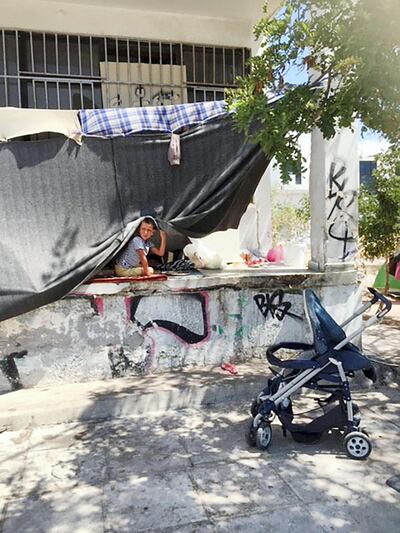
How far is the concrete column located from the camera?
5332 mm

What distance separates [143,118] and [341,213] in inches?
95.1

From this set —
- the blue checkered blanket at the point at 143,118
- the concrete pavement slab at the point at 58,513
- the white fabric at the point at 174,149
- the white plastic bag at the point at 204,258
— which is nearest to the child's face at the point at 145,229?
the white fabric at the point at 174,149

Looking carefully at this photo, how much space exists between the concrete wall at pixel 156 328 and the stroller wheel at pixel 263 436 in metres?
1.71

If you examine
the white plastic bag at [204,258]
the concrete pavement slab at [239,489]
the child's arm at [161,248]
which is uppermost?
the child's arm at [161,248]

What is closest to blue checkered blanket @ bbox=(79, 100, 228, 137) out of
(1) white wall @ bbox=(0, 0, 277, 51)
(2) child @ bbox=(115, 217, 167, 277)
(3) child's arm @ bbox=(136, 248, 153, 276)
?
(2) child @ bbox=(115, 217, 167, 277)

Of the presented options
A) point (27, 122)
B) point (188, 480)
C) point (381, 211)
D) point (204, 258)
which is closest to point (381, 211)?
point (381, 211)

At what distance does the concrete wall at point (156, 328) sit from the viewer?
4.82 metres

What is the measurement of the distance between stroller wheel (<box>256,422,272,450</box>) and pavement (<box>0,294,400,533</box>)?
2.6 inches

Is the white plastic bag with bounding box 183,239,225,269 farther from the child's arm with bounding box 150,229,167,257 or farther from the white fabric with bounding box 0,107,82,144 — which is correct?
the white fabric with bounding box 0,107,82,144

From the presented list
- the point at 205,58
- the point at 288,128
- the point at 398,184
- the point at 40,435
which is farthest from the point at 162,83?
the point at 40,435

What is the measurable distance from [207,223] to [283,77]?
2.19 m

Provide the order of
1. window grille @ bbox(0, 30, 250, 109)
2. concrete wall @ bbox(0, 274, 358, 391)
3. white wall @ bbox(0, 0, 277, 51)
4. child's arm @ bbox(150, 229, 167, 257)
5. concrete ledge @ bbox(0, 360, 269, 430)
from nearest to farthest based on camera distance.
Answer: concrete ledge @ bbox(0, 360, 269, 430)
concrete wall @ bbox(0, 274, 358, 391)
child's arm @ bbox(150, 229, 167, 257)
white wall @ bbox(0, 0, 277, 51)
window grille @ bbox(0, 30, 250, 109)

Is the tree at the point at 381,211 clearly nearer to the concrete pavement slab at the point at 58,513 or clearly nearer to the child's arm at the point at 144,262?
the child's arm at the point at 144,262

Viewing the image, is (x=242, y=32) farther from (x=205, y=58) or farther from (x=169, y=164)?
(x=169, y=164)
